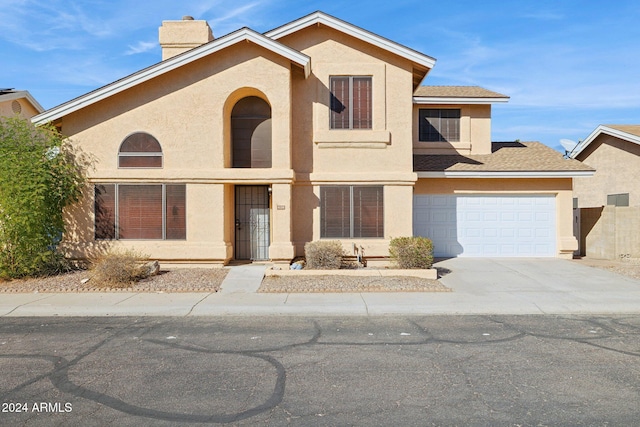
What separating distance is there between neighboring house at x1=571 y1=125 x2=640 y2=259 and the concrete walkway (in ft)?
16.7

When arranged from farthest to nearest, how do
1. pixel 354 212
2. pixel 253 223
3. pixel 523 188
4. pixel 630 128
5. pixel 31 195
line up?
pixel 630 128 → pixel 523 188 → pixel 253 223 → pixel 354 212 → pixel 31 195

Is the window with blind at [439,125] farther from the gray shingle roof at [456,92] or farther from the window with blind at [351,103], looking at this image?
the window with blind at [351,103]

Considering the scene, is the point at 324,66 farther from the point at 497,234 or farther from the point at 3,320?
the point at 3,320

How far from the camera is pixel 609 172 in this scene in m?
21.6

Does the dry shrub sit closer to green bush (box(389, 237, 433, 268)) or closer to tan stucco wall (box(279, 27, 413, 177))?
tan stucco wall (box(279, 27, 413, 177))

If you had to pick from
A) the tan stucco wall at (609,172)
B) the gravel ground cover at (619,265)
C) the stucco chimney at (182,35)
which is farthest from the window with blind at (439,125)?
the stucco chimney at (182,35)

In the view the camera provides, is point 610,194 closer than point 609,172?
Yes

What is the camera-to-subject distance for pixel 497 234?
17.3 metres

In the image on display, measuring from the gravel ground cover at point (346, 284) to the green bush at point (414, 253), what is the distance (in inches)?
27.8

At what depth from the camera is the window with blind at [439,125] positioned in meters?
19.4

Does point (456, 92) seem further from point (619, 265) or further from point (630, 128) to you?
point (619, 265)

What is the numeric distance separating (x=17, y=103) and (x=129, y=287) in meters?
17.3

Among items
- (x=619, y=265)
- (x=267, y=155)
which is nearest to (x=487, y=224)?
(x=619, y=265)

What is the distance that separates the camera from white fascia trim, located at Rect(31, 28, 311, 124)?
13906mm
